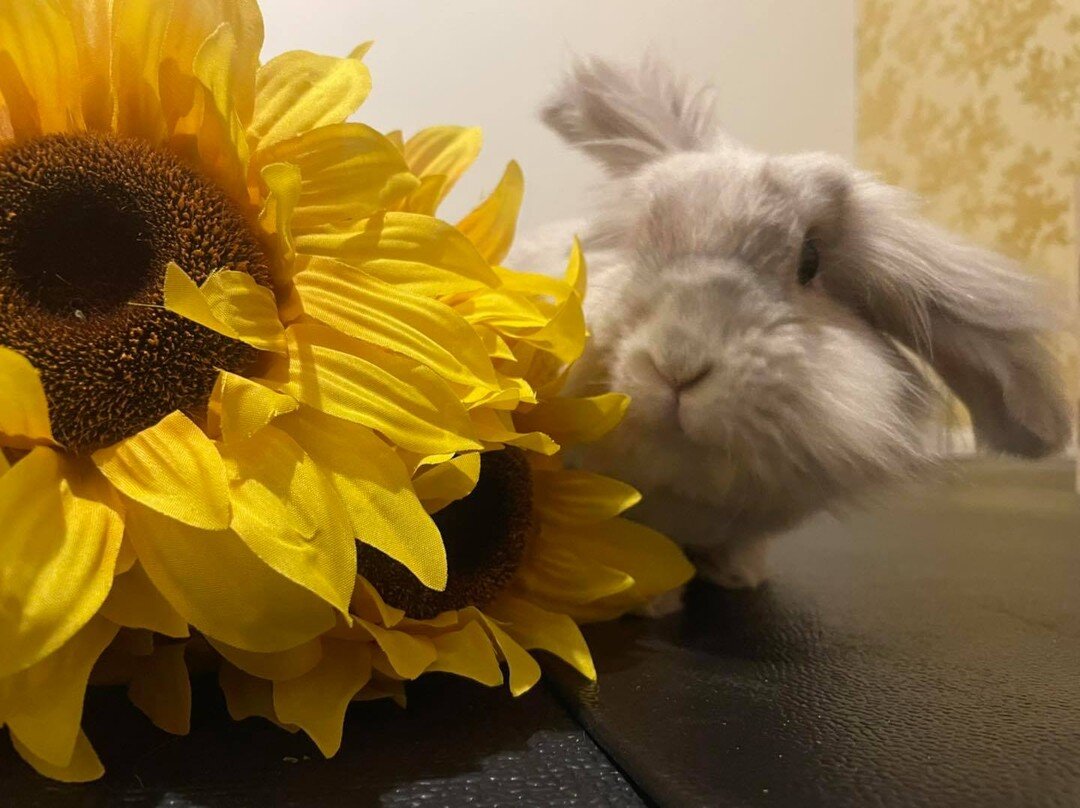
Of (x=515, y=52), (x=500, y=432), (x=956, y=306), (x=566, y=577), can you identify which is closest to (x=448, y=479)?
(x=500, y=432)

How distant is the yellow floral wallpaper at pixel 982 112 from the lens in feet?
5.48

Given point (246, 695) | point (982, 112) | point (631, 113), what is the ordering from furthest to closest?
1. point (982, 112)
2. point (631, 113)
3. point (246, 695)

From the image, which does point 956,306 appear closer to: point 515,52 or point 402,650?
point 402,650

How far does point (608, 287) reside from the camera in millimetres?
589

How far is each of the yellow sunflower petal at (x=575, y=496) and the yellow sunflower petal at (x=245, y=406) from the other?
8.3 inches

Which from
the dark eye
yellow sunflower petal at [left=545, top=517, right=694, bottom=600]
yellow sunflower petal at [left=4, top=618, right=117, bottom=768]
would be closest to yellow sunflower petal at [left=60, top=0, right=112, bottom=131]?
yellow sunflower petal at [left=4, top=618, right=117, bottom=768]

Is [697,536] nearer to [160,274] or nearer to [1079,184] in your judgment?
[160,274]

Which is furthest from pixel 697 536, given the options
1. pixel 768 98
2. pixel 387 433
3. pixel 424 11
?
A: pixel 768 98

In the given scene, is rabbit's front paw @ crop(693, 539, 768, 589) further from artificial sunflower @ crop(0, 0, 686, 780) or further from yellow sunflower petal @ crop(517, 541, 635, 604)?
artificial sunflower @ crop(0, 0, 686, 780)

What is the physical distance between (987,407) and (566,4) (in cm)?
128

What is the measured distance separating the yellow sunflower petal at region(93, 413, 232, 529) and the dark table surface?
12 centimetres

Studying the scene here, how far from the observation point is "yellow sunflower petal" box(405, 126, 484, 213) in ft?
1.61

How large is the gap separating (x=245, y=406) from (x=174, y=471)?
0.04 meters

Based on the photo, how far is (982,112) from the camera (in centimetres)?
181
